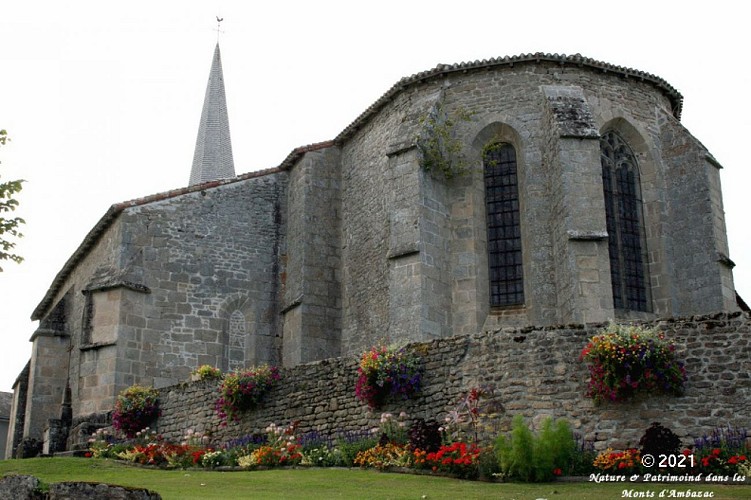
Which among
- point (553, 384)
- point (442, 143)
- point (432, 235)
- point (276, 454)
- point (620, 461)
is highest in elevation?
point (442, 143)

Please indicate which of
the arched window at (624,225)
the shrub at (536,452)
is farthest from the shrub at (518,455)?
the arched window at (624,225)

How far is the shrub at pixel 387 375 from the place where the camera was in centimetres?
1725

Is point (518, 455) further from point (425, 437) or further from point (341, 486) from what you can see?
point (341, 486)

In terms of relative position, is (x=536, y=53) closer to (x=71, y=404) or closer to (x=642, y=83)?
(x=642, y=83)

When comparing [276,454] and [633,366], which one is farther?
[276,454]

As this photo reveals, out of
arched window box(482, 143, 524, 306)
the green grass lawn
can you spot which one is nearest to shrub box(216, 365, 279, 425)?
the green grass lawn

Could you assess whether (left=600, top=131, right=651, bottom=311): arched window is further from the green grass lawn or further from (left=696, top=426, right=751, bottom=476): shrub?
the green grass lawn

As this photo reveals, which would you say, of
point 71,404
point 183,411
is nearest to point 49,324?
point 71,404

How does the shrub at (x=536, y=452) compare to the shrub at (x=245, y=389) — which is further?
the shrub at (x=245, y=389)

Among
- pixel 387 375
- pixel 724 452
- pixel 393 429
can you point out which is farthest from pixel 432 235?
pixel 724 452

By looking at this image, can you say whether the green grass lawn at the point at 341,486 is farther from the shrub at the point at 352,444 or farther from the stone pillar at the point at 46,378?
the stone pillar at the point at 46,378

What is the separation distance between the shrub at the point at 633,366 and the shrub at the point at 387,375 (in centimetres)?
332

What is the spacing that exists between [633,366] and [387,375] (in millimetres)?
4363

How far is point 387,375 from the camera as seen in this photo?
56.5ft
